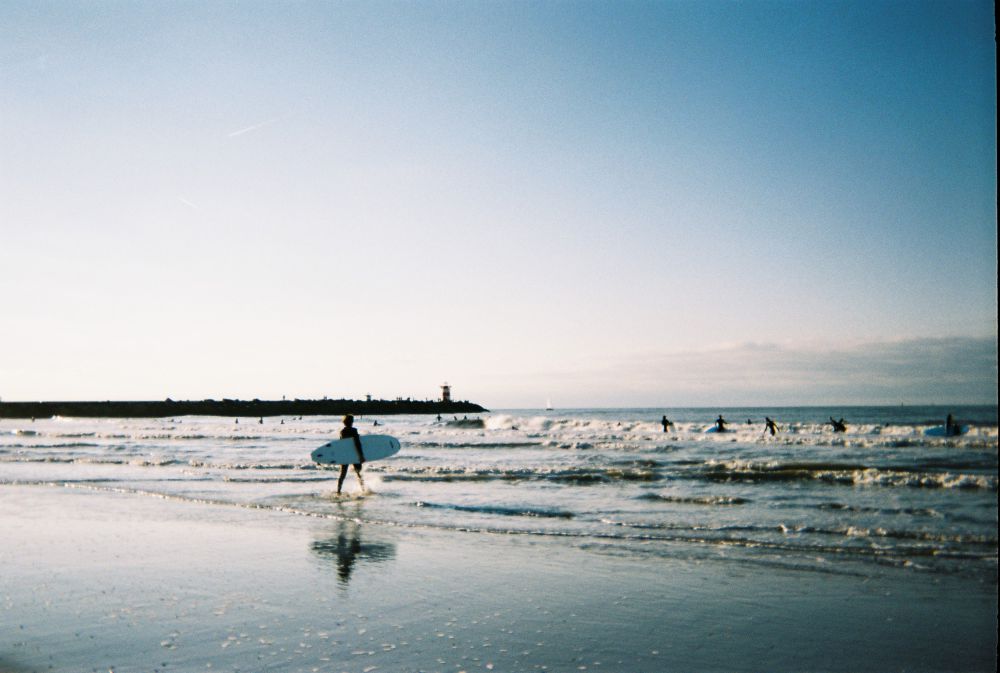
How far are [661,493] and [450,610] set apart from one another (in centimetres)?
1086

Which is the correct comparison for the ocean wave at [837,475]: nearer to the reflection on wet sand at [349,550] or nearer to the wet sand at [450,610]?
the wet sand at [450,610]

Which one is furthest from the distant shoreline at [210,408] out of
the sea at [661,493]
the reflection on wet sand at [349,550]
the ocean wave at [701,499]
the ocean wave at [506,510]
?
the reflection on wet sand at [349,550]

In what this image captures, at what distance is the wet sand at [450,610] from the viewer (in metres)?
5.54

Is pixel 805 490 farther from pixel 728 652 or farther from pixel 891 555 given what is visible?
pixel 728 652

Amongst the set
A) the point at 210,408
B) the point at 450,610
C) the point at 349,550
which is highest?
the point at 450,610

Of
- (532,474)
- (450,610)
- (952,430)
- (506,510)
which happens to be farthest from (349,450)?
(952,430)

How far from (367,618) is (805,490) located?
546 inches

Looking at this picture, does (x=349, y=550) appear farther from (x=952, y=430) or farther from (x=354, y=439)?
(x=952, y=430)

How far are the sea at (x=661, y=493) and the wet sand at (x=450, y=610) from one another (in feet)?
3.94

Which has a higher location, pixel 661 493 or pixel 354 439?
pixel 354 439

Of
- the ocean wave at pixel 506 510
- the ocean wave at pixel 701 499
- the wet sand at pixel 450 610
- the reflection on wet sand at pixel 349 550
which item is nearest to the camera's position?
the wet sand at pixel 450 610

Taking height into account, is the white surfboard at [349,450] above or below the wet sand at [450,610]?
above

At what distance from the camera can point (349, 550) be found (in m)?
10.2

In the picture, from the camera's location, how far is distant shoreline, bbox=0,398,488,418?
12581 cm
